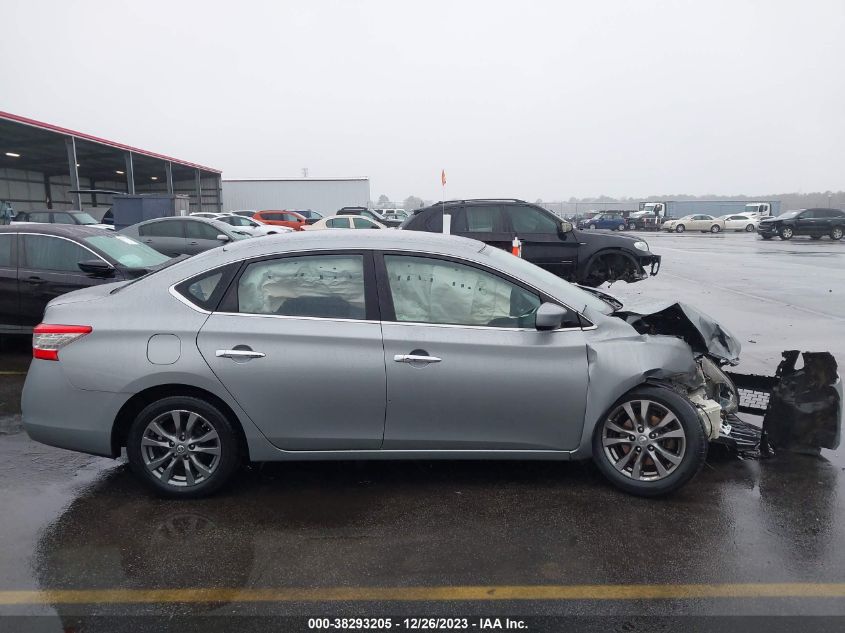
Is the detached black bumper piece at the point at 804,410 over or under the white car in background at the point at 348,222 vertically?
under

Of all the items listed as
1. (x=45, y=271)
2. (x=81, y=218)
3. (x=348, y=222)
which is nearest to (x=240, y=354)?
(x=45, y=271)

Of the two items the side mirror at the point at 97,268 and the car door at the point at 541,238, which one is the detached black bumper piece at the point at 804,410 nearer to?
the side mirror at the point at 97,268

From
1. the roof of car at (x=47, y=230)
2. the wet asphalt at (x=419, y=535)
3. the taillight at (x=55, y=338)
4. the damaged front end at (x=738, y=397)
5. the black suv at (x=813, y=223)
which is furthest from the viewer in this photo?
the black suv at (x=813, y=223)

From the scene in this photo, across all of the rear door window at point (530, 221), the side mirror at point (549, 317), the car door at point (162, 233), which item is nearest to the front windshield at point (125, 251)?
the side mirror at point (549, 317)

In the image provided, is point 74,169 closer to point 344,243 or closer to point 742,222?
point 344,243

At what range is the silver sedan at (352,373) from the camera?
3727mm

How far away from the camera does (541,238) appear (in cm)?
1175

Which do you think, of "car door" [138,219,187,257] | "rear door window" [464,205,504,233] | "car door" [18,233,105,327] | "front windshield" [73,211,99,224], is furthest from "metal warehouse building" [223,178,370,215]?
"car door" [18,233,105,327]

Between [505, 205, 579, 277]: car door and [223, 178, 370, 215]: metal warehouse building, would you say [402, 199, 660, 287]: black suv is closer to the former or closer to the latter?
[505, 205, 579, 277]: car door

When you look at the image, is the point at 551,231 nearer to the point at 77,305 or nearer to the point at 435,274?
the point at 435,274

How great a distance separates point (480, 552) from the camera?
329 cm

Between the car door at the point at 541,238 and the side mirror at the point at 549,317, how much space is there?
26.6ft

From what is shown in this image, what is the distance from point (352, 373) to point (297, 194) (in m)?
46.8

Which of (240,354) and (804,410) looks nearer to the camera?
(240,354)
